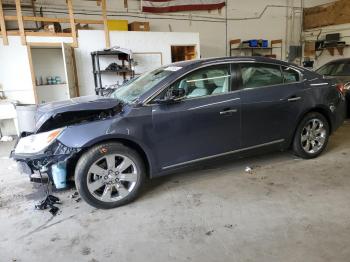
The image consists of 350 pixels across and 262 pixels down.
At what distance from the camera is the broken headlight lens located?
2.62 meters

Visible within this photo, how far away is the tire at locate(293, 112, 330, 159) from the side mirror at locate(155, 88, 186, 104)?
1.71 metres

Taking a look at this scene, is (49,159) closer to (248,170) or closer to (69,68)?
(248,170)

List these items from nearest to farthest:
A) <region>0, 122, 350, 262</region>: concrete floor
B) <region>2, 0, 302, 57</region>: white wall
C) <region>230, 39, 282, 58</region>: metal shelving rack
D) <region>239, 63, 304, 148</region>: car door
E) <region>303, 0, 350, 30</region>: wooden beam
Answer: <region>0, 122, 350, 262</region>: concrete floor
<region>239, 63, 304, 148</region>: car door
<region>2, 0, 302, 57</region>: white wall
<region>303, 0, 350, 30</region>: wooden beam
<region>230, 39, 282, 58</region>: metal shelving rack

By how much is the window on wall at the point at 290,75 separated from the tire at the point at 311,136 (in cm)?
49

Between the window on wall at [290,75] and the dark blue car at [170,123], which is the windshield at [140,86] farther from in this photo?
the window on wall at [290,75]

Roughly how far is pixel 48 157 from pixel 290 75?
2898 millimetres

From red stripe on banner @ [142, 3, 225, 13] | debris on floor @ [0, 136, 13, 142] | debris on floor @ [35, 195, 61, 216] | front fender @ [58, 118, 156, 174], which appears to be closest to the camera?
front fender @ [58, 118, 156, 174]

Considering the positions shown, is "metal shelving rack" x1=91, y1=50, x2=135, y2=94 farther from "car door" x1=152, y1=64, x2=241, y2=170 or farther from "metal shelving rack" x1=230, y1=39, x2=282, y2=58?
"metal shelving rack" x1=230, y1=39, x2=282, y2=58

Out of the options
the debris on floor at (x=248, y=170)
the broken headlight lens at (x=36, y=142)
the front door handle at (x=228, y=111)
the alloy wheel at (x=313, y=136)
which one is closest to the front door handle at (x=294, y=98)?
the alloy wheel at (x=313, y=136)

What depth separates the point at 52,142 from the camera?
2.60 metres

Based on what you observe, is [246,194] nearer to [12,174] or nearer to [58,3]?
[12,174]

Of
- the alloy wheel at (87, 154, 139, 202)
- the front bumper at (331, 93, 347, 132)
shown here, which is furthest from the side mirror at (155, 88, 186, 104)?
the front bumper at (331, 93, 347, 132)

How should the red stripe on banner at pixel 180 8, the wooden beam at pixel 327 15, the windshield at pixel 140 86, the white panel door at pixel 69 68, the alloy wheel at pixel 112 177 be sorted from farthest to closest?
the wooden beam at pixel 327 15, the red stripe on banner at pixel 180 8, the white panel door at pixel 69 68, the windshield at pixel 140 86, the alloy wheel at pixel 112 177

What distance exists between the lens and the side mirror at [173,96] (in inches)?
110
